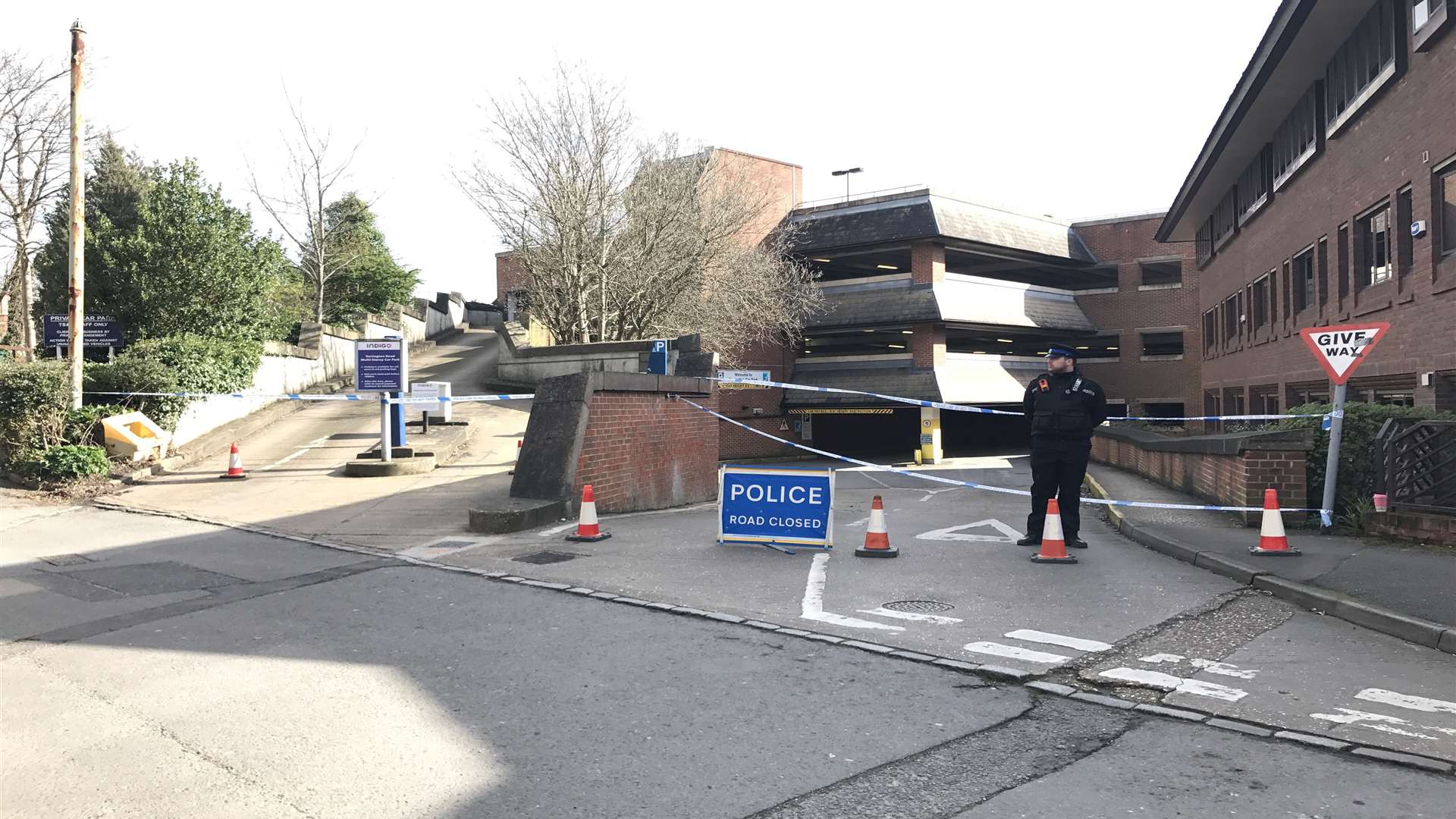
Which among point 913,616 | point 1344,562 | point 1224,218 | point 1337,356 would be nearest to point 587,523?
point 913,616

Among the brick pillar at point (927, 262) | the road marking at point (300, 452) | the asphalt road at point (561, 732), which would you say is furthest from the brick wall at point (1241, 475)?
the brick pillar at point (927, 262)

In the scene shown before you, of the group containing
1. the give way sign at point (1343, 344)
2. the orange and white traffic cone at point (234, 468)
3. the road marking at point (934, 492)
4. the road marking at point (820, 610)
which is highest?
the give way sign at point (1343, 344)

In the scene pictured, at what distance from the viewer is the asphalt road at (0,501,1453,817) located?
372 cm

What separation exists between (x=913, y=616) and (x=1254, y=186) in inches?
864

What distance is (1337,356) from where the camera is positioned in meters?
9.41

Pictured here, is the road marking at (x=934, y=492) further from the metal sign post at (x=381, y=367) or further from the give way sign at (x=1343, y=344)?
the metal sign post at (x=381, y=367)

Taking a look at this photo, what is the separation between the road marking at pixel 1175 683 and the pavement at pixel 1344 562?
74.4 inches

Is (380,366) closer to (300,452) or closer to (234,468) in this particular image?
(234,468)

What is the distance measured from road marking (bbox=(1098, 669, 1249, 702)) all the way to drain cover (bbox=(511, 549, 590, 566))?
5.44m

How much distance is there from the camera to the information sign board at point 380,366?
16.2 metres

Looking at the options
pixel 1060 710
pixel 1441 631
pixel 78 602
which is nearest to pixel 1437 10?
pixel 1441 631

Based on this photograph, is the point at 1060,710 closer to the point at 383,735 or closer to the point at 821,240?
the point at 383,735

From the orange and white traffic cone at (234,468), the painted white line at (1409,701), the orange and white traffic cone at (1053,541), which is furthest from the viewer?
the orange and white traffic cone at (234,468)

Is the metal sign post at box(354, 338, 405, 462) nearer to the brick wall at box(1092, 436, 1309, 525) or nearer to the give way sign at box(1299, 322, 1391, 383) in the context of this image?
the brick wall at box(1092, 436, 1309, 525)
